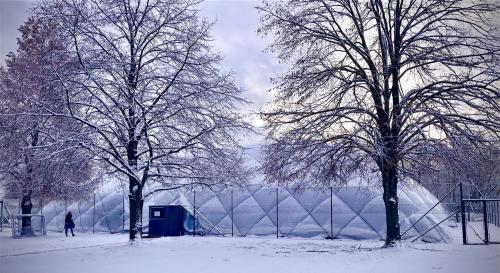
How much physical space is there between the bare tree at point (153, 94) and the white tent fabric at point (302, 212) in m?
3.45

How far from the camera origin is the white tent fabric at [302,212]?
68.7 ft

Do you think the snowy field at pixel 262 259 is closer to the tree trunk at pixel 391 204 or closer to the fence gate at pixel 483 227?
the tree trunk at pixel 391 204

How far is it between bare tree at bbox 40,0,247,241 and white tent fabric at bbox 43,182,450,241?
3445mm

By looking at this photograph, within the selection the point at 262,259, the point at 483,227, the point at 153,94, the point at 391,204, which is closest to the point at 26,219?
the point at 153,94

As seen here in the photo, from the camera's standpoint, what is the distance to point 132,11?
17.5 metres

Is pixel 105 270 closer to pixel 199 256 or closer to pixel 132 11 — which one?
pixel 199 256

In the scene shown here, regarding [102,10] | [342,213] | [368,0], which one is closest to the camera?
[368,0]

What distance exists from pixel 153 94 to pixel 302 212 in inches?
363

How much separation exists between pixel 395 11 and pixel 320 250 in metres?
7.96

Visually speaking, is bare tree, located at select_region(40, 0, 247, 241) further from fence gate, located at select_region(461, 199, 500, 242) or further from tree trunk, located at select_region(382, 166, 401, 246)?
fence gate, located at select_region(461, 199, 500, 242)

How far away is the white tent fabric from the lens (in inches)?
825

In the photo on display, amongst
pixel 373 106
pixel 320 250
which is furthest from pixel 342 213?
pixel 373 106

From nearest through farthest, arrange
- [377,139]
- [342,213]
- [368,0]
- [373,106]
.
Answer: [377,139] → [373,106] → [368,0] → [342,213]

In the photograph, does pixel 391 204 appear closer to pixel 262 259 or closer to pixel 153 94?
pixel 262 259
